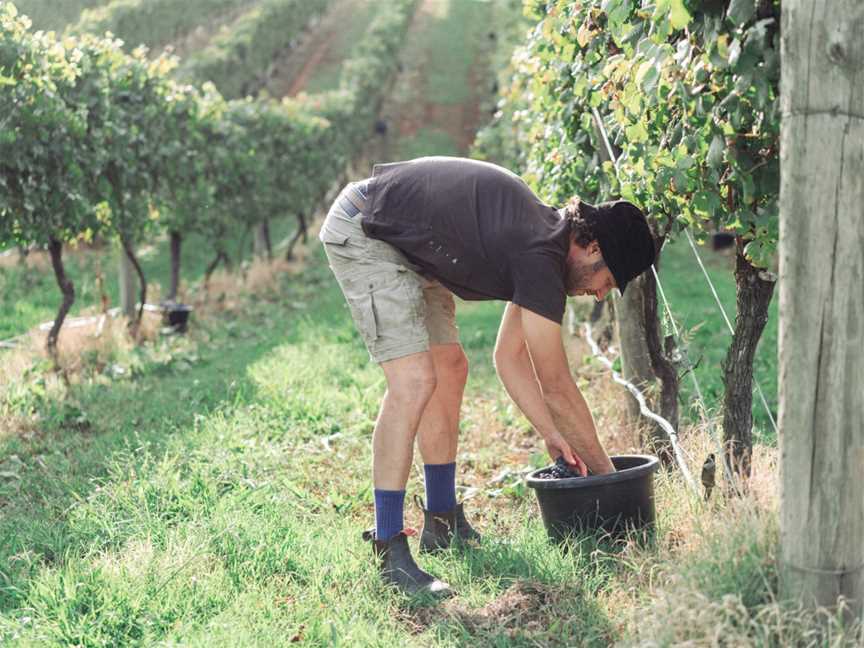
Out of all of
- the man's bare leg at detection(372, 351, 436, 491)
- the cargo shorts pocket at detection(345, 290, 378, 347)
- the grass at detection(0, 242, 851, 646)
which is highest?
the cargo shorts pocket at detection(345, 290, 378, 347)

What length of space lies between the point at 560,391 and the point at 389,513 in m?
0.79

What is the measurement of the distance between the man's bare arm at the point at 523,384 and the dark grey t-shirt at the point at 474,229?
13 cm

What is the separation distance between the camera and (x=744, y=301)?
3668mm

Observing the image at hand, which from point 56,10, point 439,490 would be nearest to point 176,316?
point 439,490

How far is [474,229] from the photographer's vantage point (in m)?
3.45

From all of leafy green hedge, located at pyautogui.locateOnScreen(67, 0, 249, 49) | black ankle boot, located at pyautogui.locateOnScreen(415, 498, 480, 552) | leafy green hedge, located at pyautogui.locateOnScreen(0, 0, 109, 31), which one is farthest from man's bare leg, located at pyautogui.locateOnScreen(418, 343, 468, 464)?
leafy green hedge, located at pyautogui.locateOnScreen(67, 0, 249, 49)

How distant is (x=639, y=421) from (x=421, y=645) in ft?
7.24

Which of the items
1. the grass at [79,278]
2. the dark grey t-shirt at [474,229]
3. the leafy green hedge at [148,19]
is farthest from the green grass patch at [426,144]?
the dark grey t-shirt at [474,229]

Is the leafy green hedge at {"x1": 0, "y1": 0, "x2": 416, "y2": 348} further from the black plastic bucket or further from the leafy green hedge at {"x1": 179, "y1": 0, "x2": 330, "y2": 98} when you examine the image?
the leafy green hedge at {"x1": 179, "y1": 0, "x2": 330, "y2": 98}

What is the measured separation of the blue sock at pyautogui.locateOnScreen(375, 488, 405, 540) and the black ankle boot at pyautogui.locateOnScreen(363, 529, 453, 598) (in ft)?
0.13

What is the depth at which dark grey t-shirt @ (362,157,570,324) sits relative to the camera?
3260 millimetres

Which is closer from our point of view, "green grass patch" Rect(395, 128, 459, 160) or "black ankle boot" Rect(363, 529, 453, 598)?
"black ankle boot" Rect(363, 529, 453, 598)

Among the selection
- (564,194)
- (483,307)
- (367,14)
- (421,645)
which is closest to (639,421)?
(564,194)

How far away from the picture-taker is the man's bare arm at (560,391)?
322 cm
